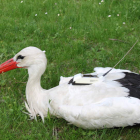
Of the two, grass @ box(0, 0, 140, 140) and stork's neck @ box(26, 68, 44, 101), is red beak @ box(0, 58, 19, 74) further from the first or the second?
grass @ box(0, 0, 140, 140)

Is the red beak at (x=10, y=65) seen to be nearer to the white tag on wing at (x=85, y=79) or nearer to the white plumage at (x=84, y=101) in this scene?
the white plumage at (x=84, y=101)

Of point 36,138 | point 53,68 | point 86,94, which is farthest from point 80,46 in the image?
point 36,138

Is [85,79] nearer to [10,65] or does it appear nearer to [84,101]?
[84,101]

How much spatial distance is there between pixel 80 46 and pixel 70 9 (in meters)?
1.50

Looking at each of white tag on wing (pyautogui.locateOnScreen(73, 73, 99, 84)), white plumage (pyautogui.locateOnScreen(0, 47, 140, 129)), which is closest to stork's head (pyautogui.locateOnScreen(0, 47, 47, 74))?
white plumage (pyautogui.locateOnScreen(0, 47, 140, 129))

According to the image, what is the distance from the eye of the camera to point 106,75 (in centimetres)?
323

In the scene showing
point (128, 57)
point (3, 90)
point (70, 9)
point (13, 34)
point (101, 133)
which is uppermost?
point (70, 9)

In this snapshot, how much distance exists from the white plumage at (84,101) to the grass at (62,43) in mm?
204

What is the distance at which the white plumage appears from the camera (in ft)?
8.86

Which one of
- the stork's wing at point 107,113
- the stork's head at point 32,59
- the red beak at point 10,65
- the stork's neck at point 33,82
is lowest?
the stork's wing at point 107,113

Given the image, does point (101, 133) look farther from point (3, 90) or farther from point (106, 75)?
point (3, 90)

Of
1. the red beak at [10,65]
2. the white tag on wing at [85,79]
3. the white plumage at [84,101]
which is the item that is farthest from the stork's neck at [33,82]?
the white tag on wing at [85,79]

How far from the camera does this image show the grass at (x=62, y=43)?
304 cm

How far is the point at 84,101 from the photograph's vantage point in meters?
2.85
